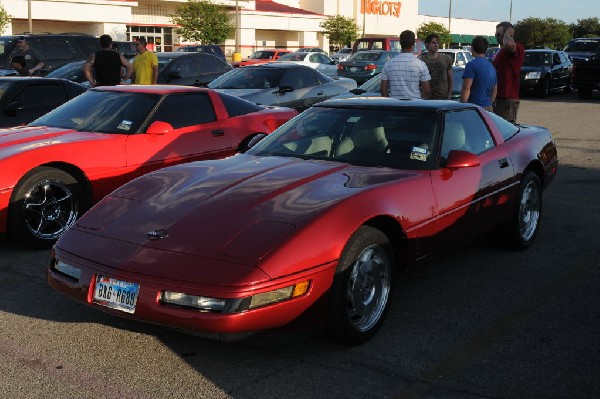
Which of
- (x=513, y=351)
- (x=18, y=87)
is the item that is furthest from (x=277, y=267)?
(x=18, y=87)

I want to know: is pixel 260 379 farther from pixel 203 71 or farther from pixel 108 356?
pixel 203 71

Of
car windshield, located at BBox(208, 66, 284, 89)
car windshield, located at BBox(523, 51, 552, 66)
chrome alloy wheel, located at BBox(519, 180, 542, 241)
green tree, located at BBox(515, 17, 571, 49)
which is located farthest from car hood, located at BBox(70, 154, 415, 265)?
green tree, located at BBox(515, 17, 571, 49)

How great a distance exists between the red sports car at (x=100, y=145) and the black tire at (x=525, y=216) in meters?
3.05

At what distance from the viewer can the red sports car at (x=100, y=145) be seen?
19.8 feet

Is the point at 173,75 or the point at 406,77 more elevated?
the point at 406,77

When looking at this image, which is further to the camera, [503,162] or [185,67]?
[185,67]

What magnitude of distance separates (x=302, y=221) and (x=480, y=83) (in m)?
5.12

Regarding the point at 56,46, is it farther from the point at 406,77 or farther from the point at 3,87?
the point at 406,77

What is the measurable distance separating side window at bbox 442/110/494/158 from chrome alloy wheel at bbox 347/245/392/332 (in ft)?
3.71

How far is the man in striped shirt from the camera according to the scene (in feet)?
28.0

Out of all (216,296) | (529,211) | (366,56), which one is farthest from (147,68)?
(366,56)

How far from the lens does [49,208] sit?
20.6 feet

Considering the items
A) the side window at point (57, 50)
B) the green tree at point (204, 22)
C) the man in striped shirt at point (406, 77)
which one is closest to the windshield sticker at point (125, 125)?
the man in striped shirt at point (406, 77)

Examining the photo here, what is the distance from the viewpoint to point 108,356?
4.02 meters
